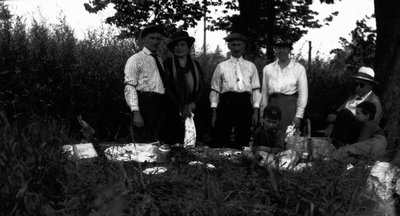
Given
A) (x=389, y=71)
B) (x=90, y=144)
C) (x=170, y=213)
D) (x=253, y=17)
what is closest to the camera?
(x=170, y=213)

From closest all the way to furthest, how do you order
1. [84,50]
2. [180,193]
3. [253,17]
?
[180,193], [84,50], [253,17]

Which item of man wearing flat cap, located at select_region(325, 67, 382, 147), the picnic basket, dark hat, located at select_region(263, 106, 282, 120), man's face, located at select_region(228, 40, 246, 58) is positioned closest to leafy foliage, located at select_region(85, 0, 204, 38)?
man's face, located at select_region(228, 40, 246, 58)

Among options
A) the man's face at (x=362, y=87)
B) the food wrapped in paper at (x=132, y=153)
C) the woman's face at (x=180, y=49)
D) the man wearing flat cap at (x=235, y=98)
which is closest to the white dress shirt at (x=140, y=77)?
the woman's face at (x=180, y=49)

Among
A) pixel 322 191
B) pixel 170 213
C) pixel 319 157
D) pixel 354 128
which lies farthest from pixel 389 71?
pixel 170 213

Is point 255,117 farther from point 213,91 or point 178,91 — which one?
point 178,91

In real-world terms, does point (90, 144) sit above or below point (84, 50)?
below

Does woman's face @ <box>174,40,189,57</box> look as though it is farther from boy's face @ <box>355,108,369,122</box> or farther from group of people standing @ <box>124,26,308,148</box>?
boy's face @ <box>355,108,369,122</box>

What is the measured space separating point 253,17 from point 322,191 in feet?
26.8

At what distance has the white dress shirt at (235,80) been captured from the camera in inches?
253

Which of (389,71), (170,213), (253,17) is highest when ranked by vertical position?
(253,17)

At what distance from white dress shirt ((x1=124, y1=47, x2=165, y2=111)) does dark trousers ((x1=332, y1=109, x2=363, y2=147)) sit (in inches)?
79.8

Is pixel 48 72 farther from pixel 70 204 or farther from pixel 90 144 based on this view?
pixel 70 204

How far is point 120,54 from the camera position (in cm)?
879

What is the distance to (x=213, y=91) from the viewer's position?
256 inches
